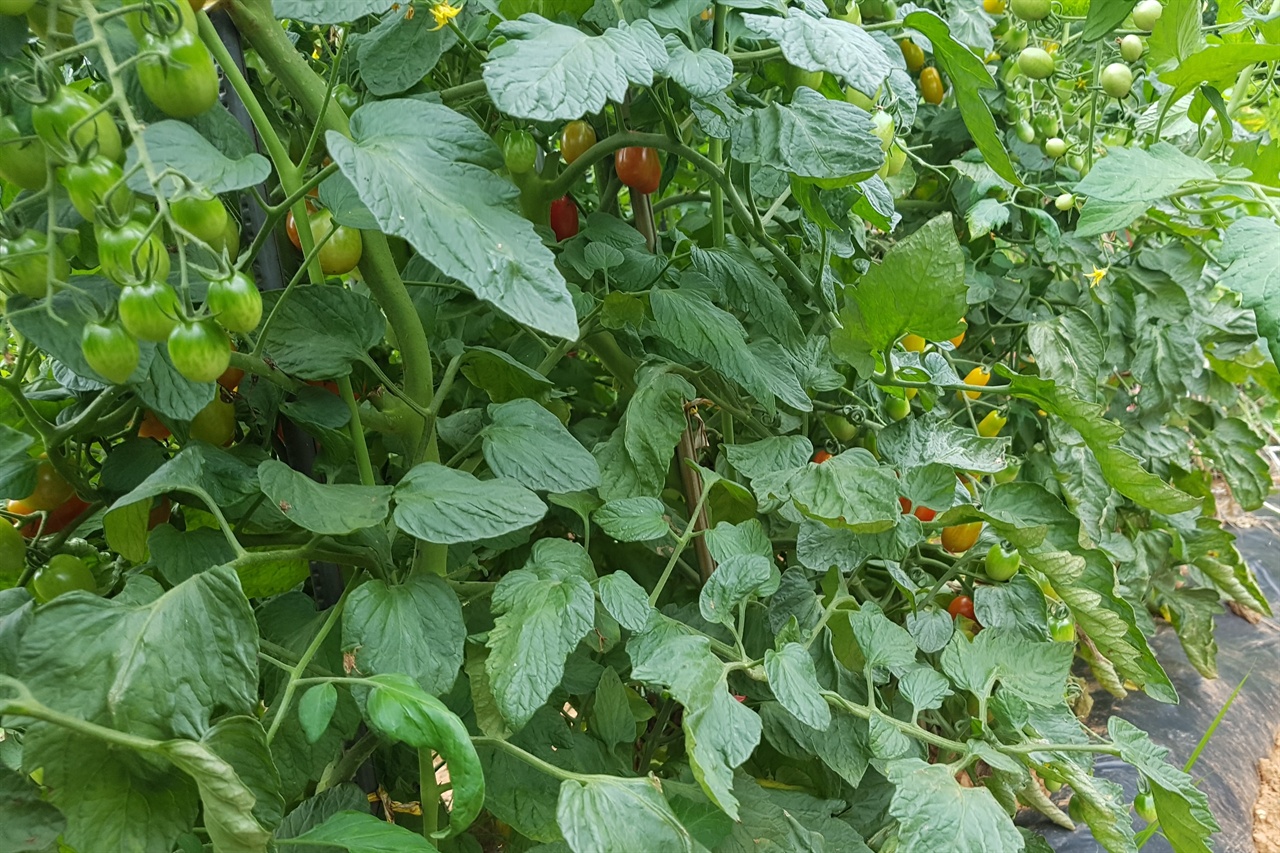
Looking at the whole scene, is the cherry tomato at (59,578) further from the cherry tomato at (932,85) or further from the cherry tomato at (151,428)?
the cherry tomato at (932,85)

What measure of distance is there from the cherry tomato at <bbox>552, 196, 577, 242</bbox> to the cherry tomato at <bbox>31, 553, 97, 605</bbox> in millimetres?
454

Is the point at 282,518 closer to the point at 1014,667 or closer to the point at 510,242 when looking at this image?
the point at 510,242

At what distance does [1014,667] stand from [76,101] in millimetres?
646

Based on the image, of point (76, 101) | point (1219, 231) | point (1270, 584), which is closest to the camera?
point (76, 101)

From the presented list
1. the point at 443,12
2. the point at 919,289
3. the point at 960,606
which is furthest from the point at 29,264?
the point at 960,606

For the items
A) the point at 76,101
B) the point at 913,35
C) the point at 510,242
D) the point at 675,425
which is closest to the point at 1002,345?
the point at 913,35

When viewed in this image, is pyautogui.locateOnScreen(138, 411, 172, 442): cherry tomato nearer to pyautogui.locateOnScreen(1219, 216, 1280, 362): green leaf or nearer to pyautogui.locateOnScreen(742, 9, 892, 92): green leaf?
pyautogui.locateOnScreen(742, 9, 892, 92): green leaf

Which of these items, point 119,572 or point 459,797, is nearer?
point 459,797

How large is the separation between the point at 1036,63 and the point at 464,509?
0.85 meters

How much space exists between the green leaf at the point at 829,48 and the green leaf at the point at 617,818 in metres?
0.39

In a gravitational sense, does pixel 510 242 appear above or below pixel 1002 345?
above

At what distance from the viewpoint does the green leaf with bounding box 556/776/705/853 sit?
42 cm

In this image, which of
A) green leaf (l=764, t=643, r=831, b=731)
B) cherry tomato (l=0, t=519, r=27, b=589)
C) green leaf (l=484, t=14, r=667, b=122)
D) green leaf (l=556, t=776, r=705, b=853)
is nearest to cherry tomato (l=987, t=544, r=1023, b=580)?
green leaf (l=764, t=643, r=831, b=731)

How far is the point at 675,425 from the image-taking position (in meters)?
0.60
